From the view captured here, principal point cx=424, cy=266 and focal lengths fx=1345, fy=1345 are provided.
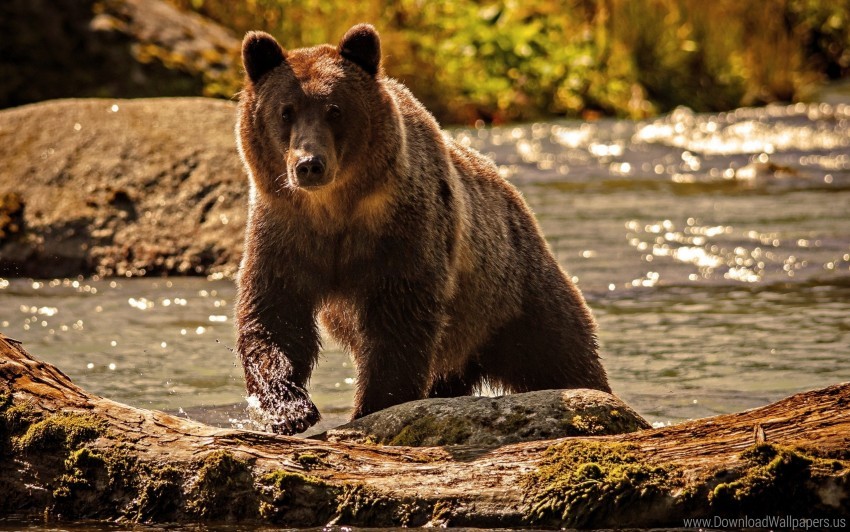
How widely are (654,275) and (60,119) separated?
494cm

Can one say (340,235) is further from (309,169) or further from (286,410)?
(286,410)

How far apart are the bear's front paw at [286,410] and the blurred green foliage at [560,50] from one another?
1342cm

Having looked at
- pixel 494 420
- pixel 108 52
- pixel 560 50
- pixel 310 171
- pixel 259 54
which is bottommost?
pixel 494 420

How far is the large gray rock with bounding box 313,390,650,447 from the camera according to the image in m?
5.11

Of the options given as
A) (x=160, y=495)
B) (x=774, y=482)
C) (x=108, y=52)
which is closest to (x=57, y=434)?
(x=160, y=495)

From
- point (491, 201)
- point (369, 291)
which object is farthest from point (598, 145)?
point (369, 291)

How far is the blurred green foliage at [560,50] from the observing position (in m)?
A: 19.0

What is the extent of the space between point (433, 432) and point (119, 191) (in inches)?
232

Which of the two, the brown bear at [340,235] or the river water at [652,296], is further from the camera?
the river water at [652,296]

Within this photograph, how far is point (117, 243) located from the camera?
33.4 feet

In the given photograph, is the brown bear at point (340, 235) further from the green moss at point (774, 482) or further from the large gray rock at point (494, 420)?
the green moss at point (774, 482)

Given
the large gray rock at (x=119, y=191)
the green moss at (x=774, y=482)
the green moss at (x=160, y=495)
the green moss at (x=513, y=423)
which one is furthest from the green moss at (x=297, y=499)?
the large gray rock at (x=119, y=191)

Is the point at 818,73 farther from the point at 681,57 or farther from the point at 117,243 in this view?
the point at 117,243

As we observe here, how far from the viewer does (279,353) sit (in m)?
5.63
